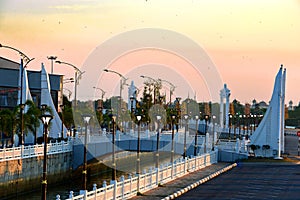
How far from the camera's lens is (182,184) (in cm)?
4759

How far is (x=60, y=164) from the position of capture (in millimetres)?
69062

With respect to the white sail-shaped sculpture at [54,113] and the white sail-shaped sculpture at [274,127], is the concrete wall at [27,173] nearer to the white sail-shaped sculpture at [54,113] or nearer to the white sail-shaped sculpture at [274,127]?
the white sail-shaped sculpture at [54,113]

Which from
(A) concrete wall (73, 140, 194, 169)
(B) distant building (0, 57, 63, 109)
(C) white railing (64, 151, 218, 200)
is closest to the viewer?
(C) white railing (64, 151, 218, 200)

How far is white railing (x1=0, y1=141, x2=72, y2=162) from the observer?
54.2 metres

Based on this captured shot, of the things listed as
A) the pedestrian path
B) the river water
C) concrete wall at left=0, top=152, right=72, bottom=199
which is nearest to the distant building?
the river water

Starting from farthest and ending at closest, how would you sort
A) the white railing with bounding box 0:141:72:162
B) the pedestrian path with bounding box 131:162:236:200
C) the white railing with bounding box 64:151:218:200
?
the white railing with bounding box 0:141:72:162 < the pedestrian path with bounding box 131:162:236:200 < the white railing with bounding box 64:151:218:200

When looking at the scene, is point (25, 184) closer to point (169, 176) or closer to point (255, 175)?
point (169, 176)

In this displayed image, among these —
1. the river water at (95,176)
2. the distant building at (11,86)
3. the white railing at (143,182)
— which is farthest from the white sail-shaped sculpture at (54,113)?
the white railing at (143,182)

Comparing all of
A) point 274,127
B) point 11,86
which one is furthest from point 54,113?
point 11,86

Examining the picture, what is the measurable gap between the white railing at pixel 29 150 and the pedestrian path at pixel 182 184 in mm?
13019

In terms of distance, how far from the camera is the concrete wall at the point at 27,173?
53500 millimetres

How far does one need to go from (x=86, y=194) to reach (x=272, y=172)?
32192 mm

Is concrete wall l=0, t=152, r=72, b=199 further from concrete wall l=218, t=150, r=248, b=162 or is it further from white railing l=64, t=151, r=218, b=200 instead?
concrete wall l=218, t=150, r=248, b=162

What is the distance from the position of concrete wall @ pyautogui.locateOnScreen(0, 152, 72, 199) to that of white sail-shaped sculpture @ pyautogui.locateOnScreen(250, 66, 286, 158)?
2332 cm
